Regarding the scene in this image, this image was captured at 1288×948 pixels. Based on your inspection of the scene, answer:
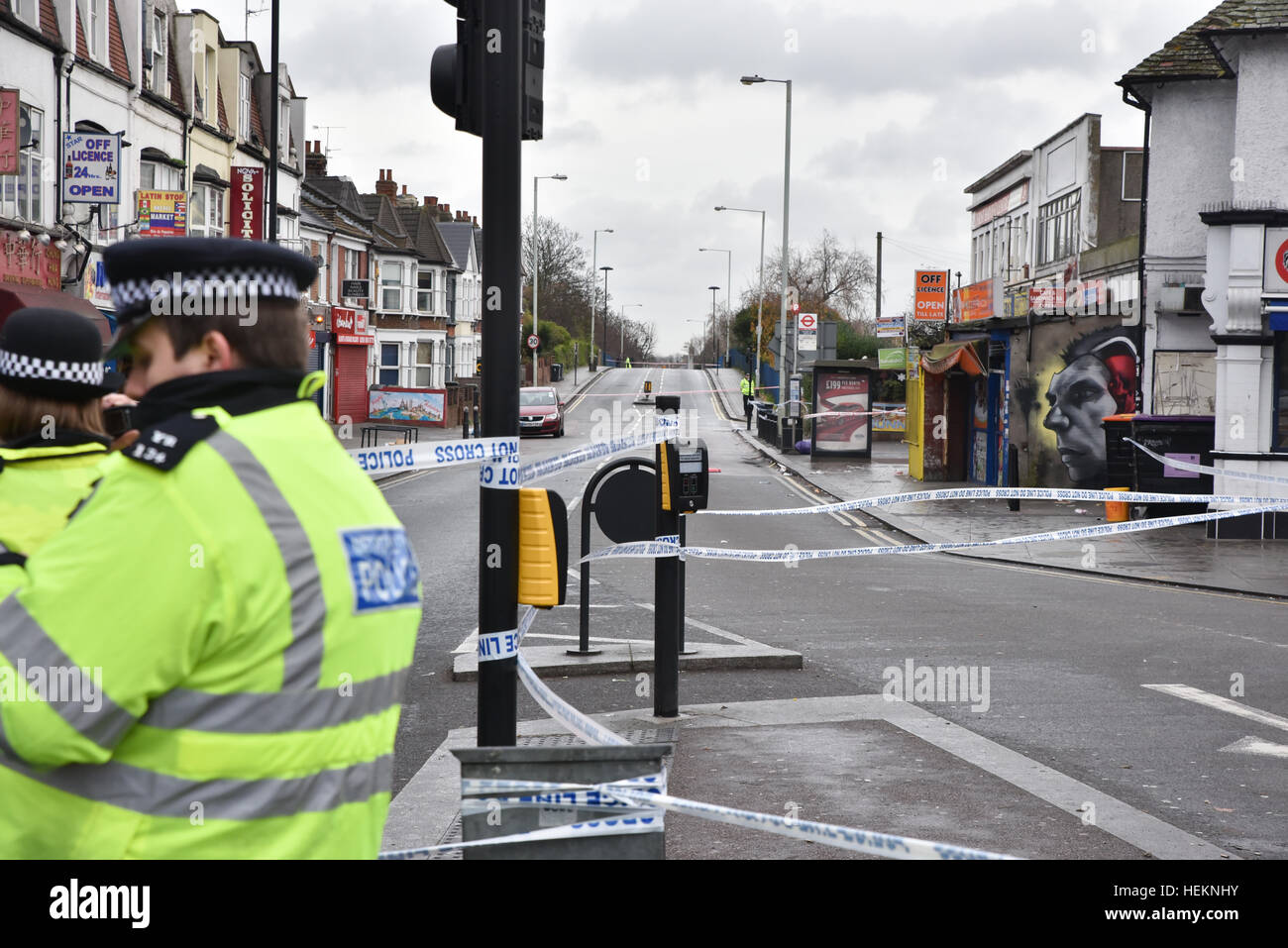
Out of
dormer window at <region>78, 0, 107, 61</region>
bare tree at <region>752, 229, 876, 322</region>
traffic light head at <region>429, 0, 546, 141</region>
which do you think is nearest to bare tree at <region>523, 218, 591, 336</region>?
bare tree at <region>752, 229, 876, 322</region>

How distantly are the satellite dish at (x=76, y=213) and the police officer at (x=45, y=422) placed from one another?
23.0 m

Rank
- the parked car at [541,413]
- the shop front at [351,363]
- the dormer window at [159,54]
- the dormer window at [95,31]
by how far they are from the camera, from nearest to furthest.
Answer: the dormer window at [95,31], the dormer window at [159,54], the parked car at [541,413], the shop front at [351,363]

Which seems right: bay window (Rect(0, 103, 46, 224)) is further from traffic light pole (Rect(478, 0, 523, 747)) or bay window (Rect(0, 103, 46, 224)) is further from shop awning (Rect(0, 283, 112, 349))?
traffic light pole (Rect(478, 0, 523, 747))

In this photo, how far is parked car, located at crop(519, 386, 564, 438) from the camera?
46.6 metres

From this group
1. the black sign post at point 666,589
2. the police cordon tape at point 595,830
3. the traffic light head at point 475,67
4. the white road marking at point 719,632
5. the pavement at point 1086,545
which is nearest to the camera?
the police cordon tape at point 595,830

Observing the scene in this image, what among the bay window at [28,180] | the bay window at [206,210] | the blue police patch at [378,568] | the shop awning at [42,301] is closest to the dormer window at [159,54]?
the bay window at [206,210]

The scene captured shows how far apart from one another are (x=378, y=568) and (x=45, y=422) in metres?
1.55

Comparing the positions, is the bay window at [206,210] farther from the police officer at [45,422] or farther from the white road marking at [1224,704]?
the police officer at [45,422]

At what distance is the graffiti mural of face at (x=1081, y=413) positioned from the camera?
2456 centimetres

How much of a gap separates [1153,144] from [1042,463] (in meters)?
5.84

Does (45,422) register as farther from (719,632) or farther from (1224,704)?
(719,632)

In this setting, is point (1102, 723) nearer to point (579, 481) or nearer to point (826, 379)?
point (579, 481)
